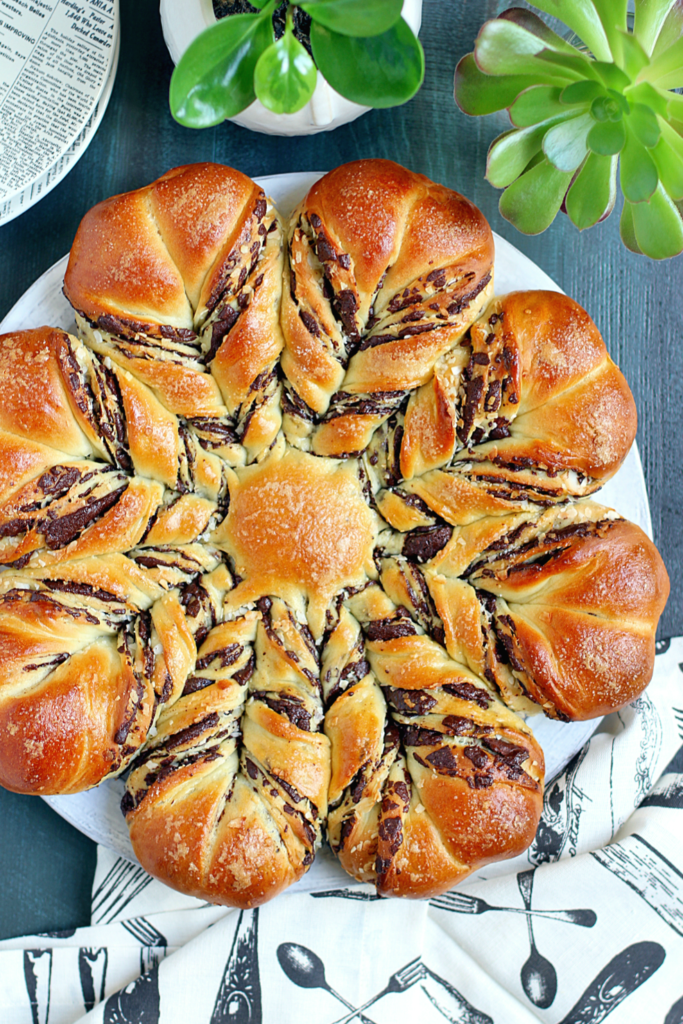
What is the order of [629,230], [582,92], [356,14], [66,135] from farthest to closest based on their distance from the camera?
1. [66,135]
2. [629,230]
3. [582,92]
4. [356,14]

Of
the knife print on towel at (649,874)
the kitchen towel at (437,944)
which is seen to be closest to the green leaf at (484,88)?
the kitchen towel at (437,944)


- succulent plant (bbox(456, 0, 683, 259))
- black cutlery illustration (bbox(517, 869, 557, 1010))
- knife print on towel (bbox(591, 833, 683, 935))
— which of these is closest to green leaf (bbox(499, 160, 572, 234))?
succulent plant (bbox(456, 0, 683, 259))

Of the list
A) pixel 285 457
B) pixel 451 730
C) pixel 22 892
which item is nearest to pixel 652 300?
pixel 285 457

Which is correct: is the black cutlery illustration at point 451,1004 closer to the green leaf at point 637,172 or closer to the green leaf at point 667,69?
the green leaf at point 637,172

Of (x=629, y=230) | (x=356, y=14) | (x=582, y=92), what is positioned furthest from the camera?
(x=629, y=230)

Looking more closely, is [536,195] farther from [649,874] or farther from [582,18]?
[649,874]

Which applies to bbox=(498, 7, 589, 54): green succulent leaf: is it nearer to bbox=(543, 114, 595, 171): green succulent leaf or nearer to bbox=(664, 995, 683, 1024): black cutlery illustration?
bbox=(543, 114, 595, 171): green succulent leaf

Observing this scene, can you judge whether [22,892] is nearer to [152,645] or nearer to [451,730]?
[152,645]

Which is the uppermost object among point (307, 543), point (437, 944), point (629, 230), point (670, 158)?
point (670, 158)

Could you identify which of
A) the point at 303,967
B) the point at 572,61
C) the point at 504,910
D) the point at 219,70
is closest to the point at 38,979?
the point at 303,967
